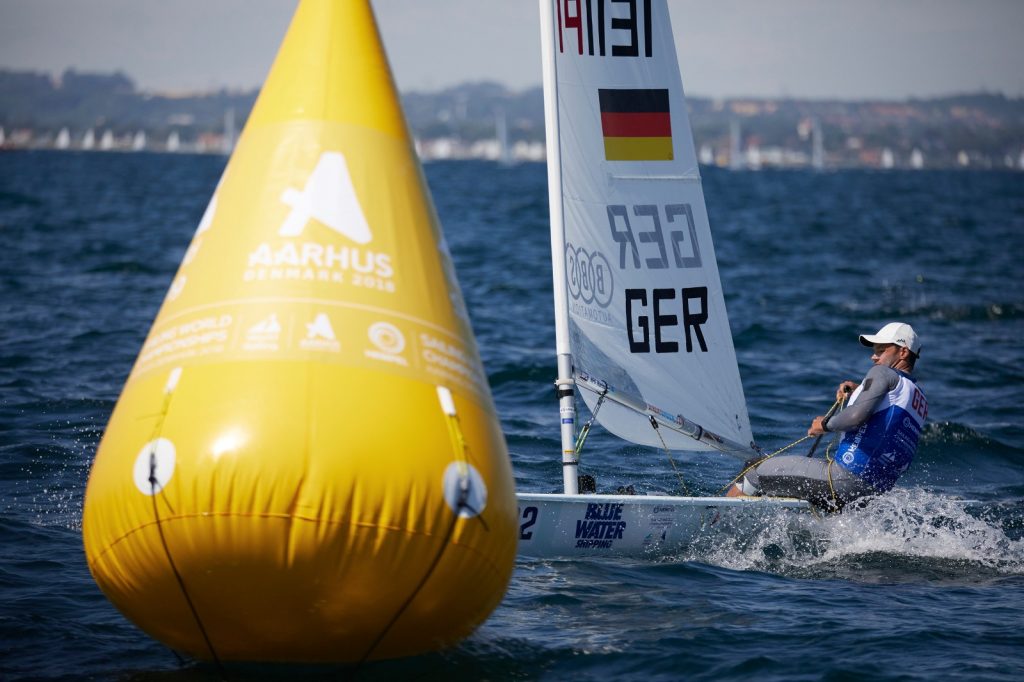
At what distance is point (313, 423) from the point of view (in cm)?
409

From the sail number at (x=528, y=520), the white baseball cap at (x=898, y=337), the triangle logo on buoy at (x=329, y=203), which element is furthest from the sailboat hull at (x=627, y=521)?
the triangle logo on buoy at (x=329, y=203)

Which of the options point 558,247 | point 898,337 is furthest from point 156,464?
point 898,337

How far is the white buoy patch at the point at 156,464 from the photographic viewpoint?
409 centimetres

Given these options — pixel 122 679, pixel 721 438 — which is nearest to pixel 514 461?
pixel 721 438

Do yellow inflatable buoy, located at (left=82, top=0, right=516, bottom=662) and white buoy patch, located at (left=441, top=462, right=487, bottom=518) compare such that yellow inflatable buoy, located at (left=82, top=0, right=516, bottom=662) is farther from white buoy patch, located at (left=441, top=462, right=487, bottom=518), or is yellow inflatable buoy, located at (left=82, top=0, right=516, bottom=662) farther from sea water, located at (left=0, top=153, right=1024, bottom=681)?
sea water, located at (left=0, top=153, right=1024, bottom=681)

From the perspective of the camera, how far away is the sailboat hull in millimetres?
6387

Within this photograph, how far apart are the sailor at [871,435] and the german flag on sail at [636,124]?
1.64 metres

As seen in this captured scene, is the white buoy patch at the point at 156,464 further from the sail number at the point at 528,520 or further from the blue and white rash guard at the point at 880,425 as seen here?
the blue and white rash guard at the point at 880,425

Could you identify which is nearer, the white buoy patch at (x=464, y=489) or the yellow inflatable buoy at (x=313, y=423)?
the yellow inflatable buoy at (x=313, y=423)

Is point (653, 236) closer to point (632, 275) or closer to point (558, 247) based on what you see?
point (632, 275)

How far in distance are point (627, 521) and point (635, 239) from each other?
1.73 metres

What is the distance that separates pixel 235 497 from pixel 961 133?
201 meters

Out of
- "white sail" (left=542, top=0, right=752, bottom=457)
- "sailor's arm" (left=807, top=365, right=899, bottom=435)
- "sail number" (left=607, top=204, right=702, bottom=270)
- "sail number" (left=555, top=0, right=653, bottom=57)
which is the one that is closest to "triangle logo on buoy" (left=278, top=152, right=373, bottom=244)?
"white sail" (left=542, top=0, right=752, bottom=457)

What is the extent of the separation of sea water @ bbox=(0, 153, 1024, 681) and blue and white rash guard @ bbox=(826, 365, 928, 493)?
228 mm
